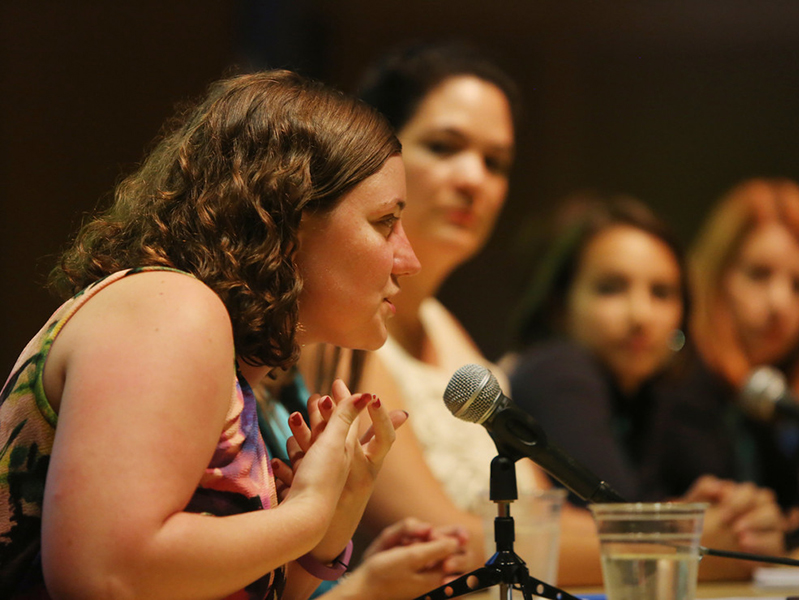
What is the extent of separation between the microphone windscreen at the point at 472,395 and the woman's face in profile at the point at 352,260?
5.5 inches

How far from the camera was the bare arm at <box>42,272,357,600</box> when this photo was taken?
745mm

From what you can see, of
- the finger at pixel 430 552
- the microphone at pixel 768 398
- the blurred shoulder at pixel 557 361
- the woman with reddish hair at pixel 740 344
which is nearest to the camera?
the finger at pixel 430 552

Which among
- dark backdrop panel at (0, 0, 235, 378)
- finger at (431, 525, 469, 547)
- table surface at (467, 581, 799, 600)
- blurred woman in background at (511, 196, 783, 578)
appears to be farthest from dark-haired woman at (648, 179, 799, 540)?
dark backdrop panel at (0, 0, 235, 378)

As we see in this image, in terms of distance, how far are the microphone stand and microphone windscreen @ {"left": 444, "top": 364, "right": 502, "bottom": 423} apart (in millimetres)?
70

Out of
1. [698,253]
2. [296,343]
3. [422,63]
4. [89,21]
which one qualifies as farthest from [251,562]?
[698,253]

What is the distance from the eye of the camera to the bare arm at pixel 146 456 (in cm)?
75

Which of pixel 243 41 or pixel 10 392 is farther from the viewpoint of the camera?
pixel 243 41

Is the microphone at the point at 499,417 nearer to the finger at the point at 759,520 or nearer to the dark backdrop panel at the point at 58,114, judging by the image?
the finger at the point at 759,520

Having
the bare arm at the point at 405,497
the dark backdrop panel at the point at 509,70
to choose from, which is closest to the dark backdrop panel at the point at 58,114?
the dark backdrop panel at the point at 509,70

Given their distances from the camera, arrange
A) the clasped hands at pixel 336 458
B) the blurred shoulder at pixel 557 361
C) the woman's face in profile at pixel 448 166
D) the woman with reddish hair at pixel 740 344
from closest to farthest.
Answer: the clasped hands at pixel 336 458 → the woman's face in profile at pixel 448 166 → the blurred shoulder at pixel 557 361 → the woman with reddish hair at pixel 740 344

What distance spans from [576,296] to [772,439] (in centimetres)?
89

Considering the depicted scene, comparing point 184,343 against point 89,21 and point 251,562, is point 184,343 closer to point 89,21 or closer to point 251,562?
point 251,562

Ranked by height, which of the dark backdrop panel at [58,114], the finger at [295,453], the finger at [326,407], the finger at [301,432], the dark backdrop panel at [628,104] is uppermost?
the dark backdrop panel at [628,104]

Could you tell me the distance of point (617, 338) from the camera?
2846 mm
